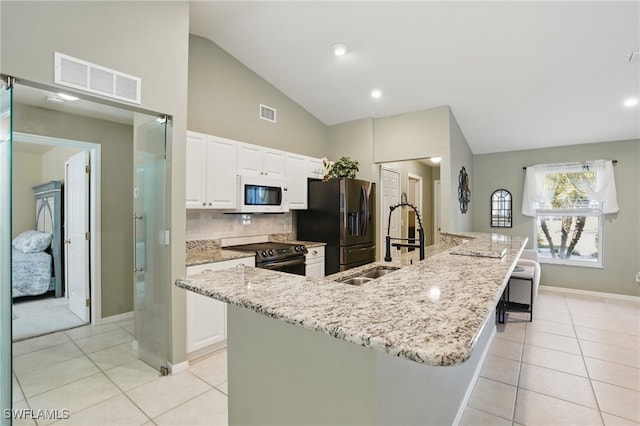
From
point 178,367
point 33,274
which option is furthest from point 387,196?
point 33,274

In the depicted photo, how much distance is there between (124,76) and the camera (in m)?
2.20

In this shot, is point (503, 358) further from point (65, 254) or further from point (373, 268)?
point (65, 254)

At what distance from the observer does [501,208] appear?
5734 millimetres

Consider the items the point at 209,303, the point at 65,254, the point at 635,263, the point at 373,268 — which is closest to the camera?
the point at 373,268

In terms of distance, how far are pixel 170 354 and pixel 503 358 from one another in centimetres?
301

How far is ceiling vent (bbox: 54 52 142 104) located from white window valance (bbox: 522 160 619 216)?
19.6 feet

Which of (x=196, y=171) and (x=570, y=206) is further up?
(x=196, y=171)

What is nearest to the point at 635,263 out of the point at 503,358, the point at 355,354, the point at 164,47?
the point at 503,358

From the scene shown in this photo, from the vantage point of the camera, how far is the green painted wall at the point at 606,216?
4.68 meters

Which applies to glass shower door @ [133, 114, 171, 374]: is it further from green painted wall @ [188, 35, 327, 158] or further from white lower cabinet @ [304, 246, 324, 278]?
white lower cabinet @ [304, 246, 324, 278]

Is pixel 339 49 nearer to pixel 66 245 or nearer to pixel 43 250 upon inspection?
pixel 66 245

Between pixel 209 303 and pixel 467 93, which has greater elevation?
pixel 467 93

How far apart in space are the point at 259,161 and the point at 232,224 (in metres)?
0.85

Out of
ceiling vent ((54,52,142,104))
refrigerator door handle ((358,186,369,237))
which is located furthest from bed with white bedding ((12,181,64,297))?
refrigerator door handle ((358,186,369,237))
